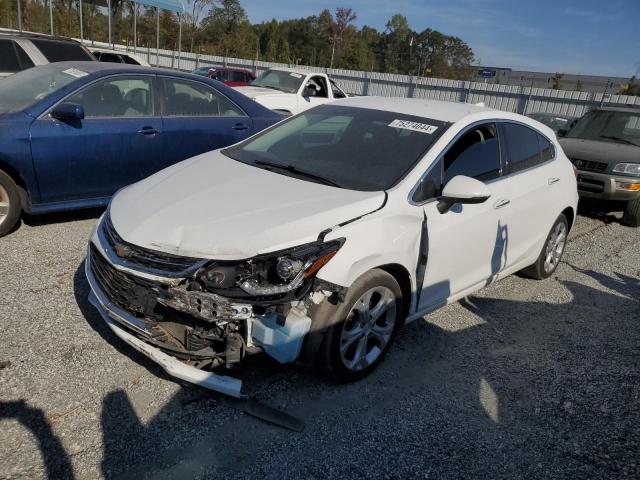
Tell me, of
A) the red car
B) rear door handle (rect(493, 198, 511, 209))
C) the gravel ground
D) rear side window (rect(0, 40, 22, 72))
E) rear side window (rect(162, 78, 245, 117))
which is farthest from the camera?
the red car

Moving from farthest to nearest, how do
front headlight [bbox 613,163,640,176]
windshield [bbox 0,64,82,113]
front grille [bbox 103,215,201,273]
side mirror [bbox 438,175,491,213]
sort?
1. front headlight [bbox 613,163,640,176]
2. windshield [bbox 0,64,82,113]
3. side mirror [bbox 438,175,491,213]
4. front grille [bbox 103,215,201,273]

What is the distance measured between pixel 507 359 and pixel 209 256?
2346 mm

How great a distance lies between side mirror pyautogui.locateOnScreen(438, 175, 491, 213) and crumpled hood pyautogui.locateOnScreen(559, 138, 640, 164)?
5.66m


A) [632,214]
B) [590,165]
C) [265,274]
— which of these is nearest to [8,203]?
[265,274]

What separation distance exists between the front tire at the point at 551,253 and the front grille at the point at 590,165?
3.18 metres

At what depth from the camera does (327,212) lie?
2938 mm

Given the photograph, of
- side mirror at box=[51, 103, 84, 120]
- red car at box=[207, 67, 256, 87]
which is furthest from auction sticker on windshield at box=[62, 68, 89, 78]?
red car at box=[207, 67, 256, 87]

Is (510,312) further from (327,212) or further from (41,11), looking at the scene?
(41,11)

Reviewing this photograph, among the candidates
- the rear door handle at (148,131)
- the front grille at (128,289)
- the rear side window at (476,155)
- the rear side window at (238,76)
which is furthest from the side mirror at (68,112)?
the rear side window at (238,76)

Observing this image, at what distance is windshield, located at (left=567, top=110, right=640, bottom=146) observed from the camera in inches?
343

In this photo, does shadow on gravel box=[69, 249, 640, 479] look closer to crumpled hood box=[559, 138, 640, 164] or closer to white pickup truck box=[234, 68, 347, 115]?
crumpled hood box=[559, 138, 640, 164]

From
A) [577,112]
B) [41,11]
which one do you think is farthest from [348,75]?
[41,11]

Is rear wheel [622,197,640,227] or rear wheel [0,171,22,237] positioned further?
rear wheel [622,197,640,227]

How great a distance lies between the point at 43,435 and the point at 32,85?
4.13 m
